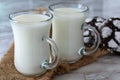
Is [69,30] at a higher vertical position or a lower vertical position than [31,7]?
higher

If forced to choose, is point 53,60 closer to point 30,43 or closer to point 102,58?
point 30,43

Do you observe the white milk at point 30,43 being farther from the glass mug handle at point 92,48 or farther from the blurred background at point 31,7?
the blurred background at point 31,7

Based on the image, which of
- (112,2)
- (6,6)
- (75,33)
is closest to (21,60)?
(75,33)

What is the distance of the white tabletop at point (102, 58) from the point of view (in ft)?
2.20

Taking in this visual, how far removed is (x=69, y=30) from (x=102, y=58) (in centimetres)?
15

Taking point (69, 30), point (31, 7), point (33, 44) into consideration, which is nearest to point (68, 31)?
point (69, 30)

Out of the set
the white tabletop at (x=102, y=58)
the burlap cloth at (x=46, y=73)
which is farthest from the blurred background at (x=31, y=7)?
the burlap cloth at (x=46, y=73)

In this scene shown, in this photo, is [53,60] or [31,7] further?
[31,7]

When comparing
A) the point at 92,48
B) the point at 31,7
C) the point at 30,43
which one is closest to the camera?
the point at 30,43

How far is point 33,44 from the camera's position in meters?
0.62

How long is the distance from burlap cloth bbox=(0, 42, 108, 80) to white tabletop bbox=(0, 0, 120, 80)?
0.04ft

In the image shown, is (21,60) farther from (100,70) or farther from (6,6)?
(6,6)

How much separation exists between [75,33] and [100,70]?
0.12 metres

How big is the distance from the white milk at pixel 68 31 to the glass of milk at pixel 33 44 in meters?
0.04
